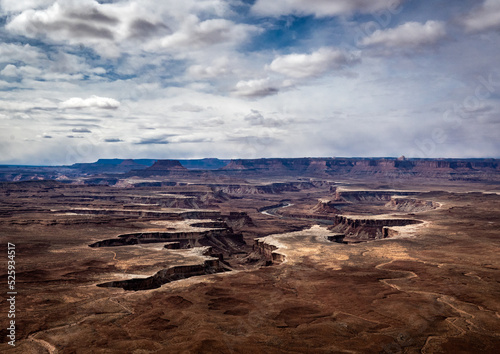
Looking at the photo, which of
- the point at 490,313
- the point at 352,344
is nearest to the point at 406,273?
the point at 490,313

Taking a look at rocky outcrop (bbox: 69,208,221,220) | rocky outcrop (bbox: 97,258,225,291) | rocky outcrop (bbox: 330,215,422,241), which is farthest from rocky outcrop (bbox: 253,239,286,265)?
rocky outcrop (bbox: 69,208,221,220)

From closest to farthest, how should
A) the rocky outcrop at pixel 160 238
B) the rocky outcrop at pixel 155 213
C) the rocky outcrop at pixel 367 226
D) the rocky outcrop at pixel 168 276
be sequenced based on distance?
the rocky outcrop at pixel 168 276 → the rocky outcrop at pixel 160 238 → the rocky outcrop at pixel 367 226 → the rocky outcrop at pixel 155 213

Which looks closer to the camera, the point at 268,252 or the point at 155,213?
the point at 268,252

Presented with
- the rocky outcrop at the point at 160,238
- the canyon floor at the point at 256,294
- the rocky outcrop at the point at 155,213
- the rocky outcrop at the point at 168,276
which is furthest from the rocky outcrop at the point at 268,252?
the rocky outcrop at the point at 155,213

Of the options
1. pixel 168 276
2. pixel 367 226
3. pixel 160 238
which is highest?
pixel 168 276

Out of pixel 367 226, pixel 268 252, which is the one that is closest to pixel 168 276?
pixel 268 252

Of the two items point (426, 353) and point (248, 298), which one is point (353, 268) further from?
point (426, 353)

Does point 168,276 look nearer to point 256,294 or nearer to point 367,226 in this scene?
point 256,294

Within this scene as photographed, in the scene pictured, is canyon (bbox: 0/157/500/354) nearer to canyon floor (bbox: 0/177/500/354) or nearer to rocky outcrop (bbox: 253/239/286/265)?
canyon floor (bbox: 0/177/500/354)

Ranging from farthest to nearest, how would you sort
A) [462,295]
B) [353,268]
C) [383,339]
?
1. [353,268]
2. [462,295]
3. [383,339]

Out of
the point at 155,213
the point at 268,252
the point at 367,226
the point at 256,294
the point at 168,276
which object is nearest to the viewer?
the point at 256,294

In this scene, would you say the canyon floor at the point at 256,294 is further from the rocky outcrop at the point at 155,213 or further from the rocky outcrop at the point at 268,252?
the rocky outcrop at the point at 155,213
